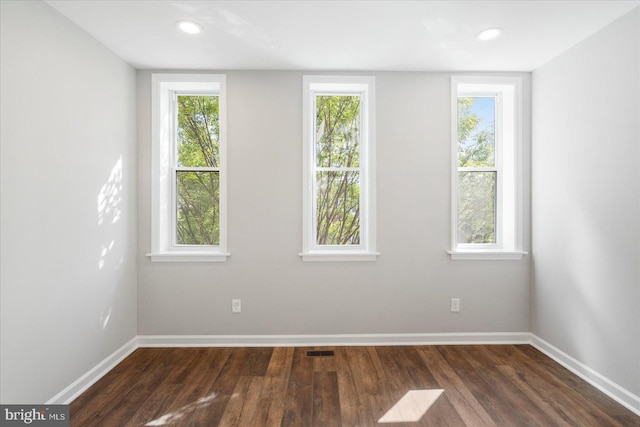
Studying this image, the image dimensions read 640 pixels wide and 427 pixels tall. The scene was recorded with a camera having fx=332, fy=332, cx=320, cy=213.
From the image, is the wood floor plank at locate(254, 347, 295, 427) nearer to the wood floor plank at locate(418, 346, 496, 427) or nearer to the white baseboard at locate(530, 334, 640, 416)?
the wood floor plank at locate(418, 346, 496, 427)

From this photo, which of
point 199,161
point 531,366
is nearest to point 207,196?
point 199,161

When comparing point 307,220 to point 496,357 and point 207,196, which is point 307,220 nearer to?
point 207,196

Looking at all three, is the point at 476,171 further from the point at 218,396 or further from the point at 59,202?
the point at 59,202

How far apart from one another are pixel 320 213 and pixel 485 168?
1.70 meters

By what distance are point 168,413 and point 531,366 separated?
274 cm

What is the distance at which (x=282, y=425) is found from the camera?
197cm

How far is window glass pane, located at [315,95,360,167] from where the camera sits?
3.28 m

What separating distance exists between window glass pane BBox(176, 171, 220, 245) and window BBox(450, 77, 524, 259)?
7.74 ft

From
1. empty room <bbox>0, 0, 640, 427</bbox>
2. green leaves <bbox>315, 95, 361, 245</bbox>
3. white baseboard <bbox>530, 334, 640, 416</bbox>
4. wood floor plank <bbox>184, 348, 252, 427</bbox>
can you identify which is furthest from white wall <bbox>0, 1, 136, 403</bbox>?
white baseboard <bbox>530, 334, 640, 416</bbox>

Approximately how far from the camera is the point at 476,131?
3318 millimetres

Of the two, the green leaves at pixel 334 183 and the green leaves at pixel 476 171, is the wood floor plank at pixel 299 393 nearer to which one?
the green leaves at pixel 334 183

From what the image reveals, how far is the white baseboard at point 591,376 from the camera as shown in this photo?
2148 millimetres

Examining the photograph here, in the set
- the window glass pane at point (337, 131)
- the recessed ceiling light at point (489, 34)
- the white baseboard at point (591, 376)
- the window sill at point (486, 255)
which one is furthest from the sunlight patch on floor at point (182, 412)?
the recessed ceiling light at point (489, 34)

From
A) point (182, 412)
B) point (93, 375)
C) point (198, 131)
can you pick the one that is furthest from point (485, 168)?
point (93, 375)
